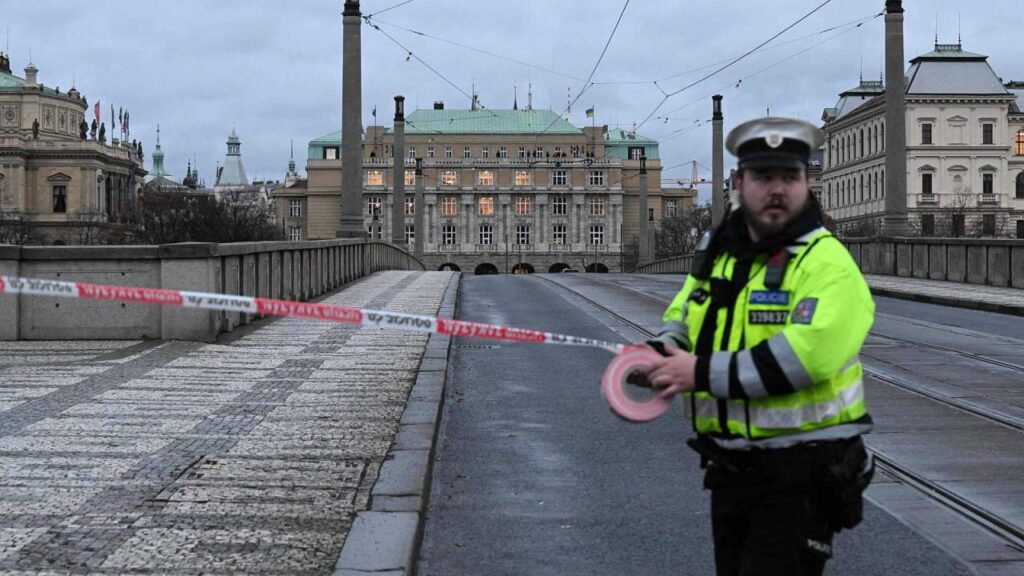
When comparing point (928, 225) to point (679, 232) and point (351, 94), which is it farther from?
point (351, 94)

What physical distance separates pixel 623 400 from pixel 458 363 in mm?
10775

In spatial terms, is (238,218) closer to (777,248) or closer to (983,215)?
(983,215)

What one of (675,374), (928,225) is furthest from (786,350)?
(928,225)

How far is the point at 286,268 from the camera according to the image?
797 inches

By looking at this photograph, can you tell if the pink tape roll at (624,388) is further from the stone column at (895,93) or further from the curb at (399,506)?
the stone column at (895,93)

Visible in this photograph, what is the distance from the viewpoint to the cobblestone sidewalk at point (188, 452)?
5.73 meters

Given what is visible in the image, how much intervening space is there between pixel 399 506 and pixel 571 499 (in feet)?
4.19

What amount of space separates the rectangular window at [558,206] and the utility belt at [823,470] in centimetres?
14170

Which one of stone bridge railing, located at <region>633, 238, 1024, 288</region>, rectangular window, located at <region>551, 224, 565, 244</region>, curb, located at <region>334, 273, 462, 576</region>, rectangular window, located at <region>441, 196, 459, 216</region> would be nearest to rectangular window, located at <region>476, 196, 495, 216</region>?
rectangular window, located at <region>441, 196, 459, 216</region>

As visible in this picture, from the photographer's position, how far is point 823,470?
12.0 ft

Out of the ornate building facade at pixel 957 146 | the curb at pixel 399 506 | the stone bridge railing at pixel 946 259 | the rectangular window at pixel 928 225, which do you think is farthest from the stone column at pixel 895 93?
the ornate building facade at pixel 957 146

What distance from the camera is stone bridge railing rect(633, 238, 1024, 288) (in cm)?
2856

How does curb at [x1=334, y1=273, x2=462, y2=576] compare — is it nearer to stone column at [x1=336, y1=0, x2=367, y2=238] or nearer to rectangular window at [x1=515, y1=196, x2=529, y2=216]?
stone column at [x1=336, y1=0, x2=367, y2=238]

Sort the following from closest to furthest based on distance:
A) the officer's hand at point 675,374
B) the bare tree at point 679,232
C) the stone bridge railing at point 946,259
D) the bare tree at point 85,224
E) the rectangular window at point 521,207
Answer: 1. the officer's hand at point 675,374
2. the stone bridge railing at point 946,259
3. the bare tree at point 679,232
4. the bare tree at point 85,224
5. the rectangular window at point 521,207
